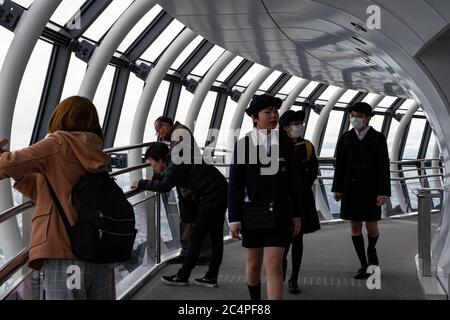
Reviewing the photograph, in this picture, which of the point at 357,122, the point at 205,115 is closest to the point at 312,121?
the point at 205,115

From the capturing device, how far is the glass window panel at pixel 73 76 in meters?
13.5

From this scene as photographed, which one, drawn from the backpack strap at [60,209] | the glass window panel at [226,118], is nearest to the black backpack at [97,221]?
the backpack strap at [60,209]

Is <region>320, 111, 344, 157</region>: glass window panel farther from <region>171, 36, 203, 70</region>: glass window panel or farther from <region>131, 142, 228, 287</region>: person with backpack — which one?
<region>131, 142, 228, 287</region>: person with backpack

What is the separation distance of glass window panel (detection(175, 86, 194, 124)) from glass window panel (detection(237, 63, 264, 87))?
8.14 feet

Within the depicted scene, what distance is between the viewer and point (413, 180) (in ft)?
42.8

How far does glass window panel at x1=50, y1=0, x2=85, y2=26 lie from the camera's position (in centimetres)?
1238

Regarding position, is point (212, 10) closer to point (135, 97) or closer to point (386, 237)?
point (386, 237)

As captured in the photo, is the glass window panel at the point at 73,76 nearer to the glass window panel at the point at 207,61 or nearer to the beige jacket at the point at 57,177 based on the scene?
the glass window panel at the point at 207,61

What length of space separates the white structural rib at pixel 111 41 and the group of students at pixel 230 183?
229 inches

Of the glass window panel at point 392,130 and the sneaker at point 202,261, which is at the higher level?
the glass window panel at point 392,130

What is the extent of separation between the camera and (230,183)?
14.9 ft

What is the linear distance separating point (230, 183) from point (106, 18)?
9.94 meters

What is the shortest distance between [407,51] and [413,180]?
723 cm

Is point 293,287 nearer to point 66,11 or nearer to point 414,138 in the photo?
point 66,11
